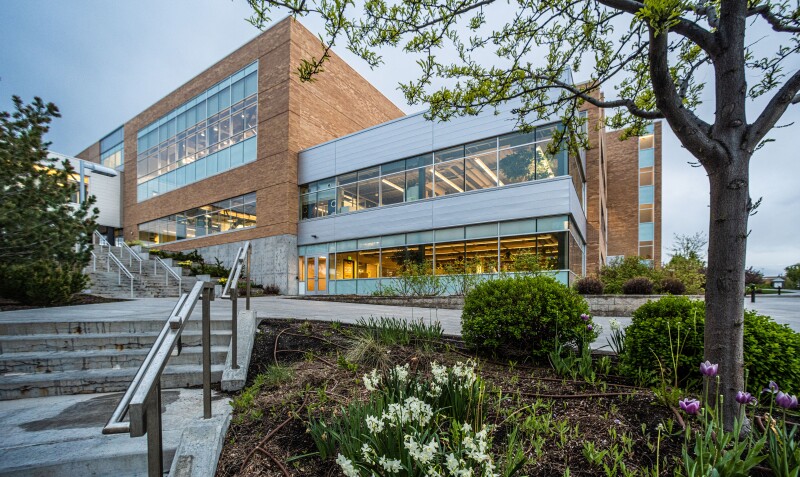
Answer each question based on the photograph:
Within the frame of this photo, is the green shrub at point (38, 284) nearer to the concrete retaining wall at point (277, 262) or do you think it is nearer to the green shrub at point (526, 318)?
the green shrub at point (526, 318)

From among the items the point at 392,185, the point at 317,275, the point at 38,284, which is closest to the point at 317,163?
the point at 392,185

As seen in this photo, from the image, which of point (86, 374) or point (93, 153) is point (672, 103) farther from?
point (93, 153)

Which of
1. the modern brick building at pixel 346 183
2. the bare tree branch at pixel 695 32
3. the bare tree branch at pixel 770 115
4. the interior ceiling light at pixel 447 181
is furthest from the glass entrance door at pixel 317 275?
the bare tree branch at pixel 770 115

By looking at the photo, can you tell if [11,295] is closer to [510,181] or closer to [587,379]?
[587,379]

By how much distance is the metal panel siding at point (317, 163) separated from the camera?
19984 millimetres

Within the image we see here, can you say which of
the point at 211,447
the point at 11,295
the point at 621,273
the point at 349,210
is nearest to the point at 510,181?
the point at 621,273

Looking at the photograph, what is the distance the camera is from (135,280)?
14.7 meters

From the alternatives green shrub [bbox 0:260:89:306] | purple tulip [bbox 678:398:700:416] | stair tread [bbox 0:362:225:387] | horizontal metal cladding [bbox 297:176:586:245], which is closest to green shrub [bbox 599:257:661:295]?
horizontal metal cladding [bbox 297:176:586:245]

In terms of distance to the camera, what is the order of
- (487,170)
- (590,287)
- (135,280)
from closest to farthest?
(590,287) < (135,280) < (487,170)

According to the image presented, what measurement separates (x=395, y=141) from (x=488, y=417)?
17022 millimetres

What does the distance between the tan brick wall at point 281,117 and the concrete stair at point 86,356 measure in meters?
15.7

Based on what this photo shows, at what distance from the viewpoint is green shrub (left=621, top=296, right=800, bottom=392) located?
278 cm

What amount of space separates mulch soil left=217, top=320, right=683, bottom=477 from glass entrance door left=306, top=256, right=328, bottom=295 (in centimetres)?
1600

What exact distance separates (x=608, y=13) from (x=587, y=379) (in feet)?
11.8
